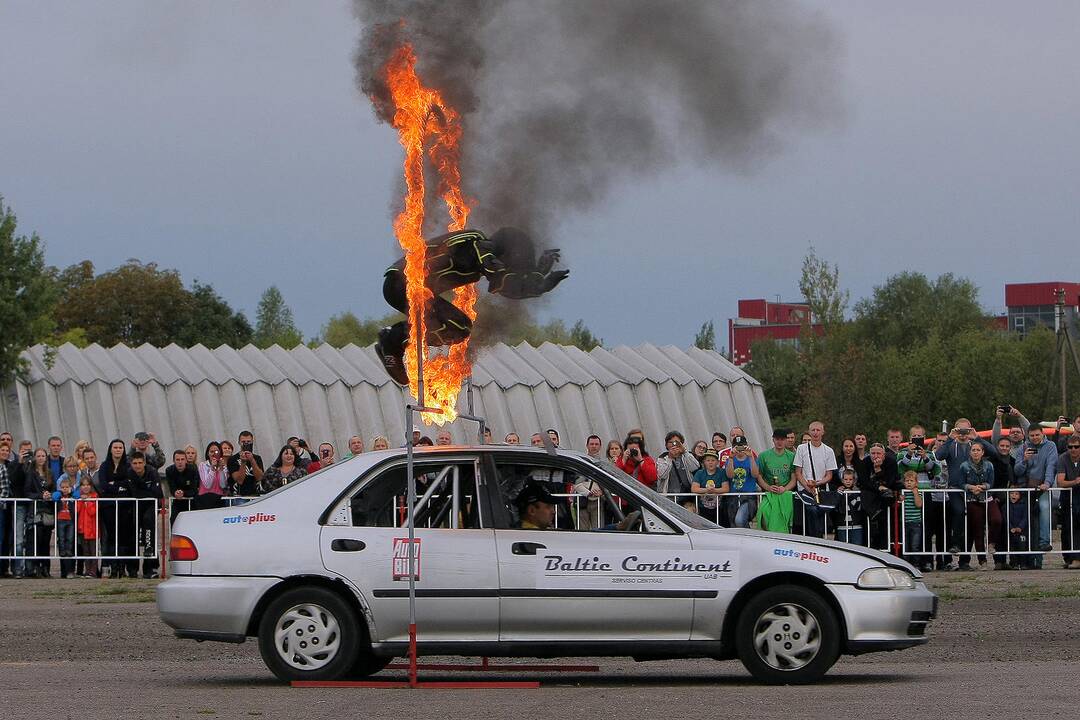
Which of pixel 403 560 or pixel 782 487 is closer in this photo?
pixel 403 560

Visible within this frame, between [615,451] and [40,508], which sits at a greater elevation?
[615,451]

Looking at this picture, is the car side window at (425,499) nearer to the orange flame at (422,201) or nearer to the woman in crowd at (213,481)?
the orange flame at (422,201)

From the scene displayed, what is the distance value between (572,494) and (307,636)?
198cm

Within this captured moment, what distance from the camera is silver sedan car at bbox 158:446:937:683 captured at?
36.6 feet

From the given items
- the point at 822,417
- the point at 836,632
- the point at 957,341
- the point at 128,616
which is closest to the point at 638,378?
the point at 128,616

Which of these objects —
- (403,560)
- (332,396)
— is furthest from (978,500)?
(332,396)

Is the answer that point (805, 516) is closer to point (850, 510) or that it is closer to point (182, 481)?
point (850, 510)

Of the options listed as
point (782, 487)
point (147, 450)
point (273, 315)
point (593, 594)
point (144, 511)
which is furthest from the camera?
point (273, 315)

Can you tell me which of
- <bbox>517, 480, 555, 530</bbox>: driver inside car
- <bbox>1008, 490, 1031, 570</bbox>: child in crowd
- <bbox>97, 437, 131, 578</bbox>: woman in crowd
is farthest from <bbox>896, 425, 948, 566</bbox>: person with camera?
<bbox>517, 480, 555, 530</bbox>: driver inside car

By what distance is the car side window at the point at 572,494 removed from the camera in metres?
11.4

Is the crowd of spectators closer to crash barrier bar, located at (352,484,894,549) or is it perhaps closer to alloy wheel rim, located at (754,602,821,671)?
crash barrier bar, located at (352,484,894,549)

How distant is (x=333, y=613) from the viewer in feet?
36.9

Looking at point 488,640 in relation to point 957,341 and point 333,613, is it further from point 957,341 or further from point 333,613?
point 957,341

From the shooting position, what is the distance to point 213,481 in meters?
21.6
